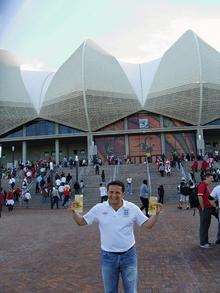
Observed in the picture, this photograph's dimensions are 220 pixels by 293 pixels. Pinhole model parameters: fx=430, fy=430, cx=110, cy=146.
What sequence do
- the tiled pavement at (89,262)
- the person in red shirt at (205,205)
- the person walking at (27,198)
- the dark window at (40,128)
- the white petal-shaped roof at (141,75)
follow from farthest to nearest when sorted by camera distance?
the white petal-shaped roof at (141,75)
the dark window at (40,128)
the person walking at (27,198)
the person in red shirt at (205,205)
the tiled pavement at (89,262)

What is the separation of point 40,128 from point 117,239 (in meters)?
51.0

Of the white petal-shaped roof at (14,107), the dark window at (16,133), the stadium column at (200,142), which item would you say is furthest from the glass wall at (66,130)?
the stadium column at (200,142)

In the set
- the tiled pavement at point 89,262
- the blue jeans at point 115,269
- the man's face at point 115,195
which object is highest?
the man's face at point 115,195

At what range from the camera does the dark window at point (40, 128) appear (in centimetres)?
5350

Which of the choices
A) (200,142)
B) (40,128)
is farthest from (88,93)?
(200,142)

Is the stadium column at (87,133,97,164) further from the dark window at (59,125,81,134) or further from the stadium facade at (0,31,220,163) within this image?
the dark window at (59,125,81,134)

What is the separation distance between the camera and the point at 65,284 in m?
5.96

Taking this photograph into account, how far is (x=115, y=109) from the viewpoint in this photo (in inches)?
2060

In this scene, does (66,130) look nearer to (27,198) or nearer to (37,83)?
(37,83)

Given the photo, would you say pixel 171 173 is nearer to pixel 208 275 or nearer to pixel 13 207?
pixel 13 207

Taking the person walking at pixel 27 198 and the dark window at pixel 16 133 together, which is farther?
the dark window at pixel 16 133

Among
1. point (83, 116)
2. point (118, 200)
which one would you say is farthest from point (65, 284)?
point (83, 116)

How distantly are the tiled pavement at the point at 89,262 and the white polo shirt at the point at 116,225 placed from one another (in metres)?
1.80

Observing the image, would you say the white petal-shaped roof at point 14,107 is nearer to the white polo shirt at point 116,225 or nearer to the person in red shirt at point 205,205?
the person in red shirt at point 205,205
